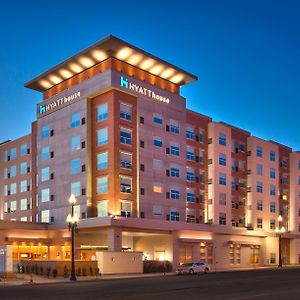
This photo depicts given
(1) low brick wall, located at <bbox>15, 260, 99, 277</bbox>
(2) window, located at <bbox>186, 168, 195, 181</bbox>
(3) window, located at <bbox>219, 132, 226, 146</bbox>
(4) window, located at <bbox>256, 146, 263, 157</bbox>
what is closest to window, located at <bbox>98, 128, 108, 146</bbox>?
(2) window, located at <bbox>186, 168, 195, 181</bbox>

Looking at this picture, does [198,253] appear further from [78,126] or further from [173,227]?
[78,126]

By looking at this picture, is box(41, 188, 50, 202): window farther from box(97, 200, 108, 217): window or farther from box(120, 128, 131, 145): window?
box(120, 128, 131, 145): window

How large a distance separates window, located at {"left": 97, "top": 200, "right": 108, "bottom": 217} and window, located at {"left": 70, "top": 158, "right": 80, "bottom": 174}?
6514 millimetres

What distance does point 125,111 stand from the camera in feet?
221

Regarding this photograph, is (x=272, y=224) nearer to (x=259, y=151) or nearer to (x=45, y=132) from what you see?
(x=259, y=151)

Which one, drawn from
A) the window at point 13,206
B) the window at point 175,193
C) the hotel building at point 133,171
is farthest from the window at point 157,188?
the window at point 13,206

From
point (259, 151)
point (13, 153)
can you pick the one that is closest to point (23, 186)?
→ point (13, 153)

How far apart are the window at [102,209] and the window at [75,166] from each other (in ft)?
21.4

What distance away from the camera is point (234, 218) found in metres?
84.4

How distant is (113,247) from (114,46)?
26219 mm

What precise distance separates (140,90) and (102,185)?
14.3 m

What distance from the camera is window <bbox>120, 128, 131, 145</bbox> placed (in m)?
66.6

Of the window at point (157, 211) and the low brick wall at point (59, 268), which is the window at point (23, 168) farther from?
the low brick wall at point (59, 268)

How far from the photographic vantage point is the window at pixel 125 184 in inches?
2590
